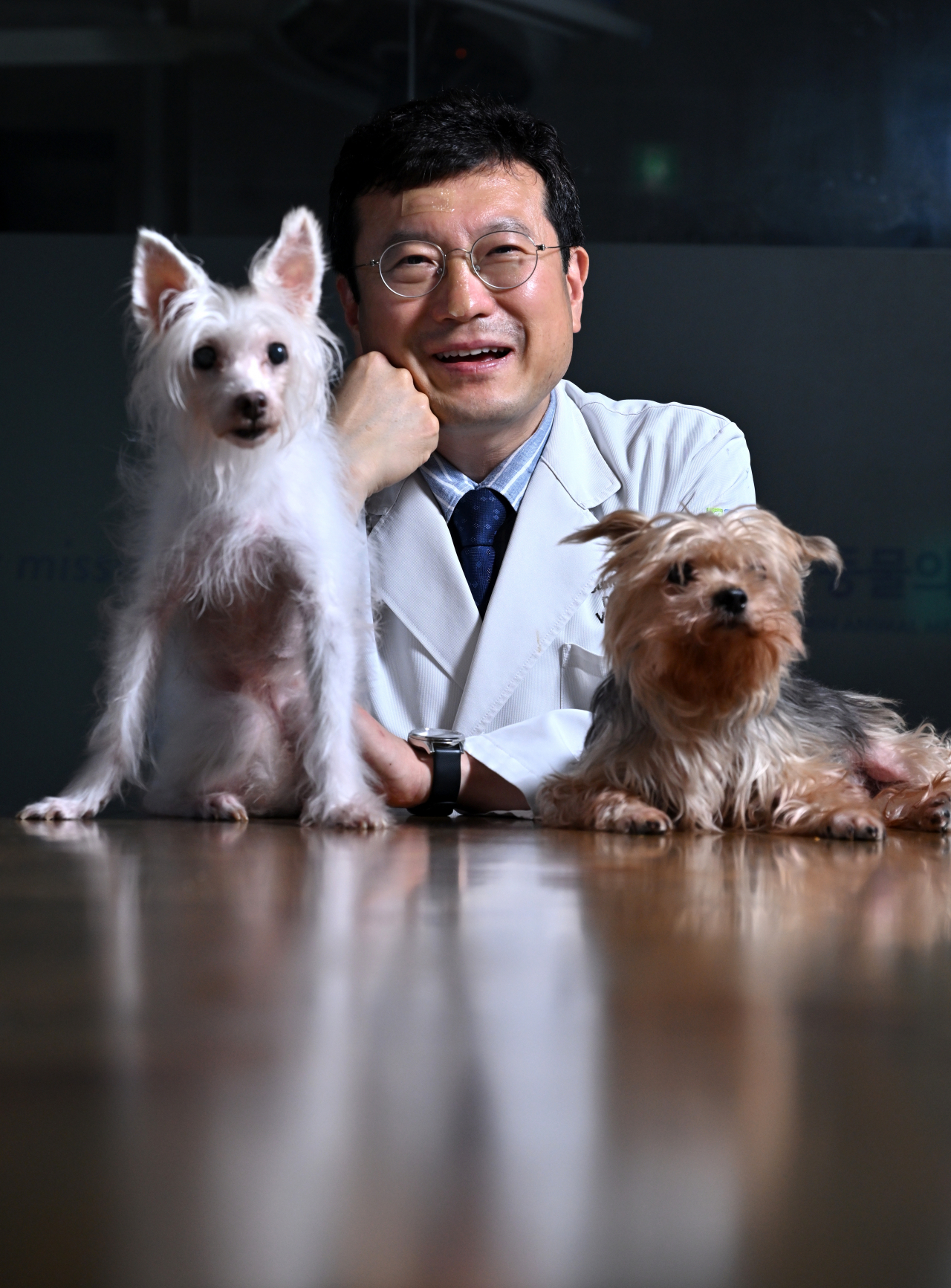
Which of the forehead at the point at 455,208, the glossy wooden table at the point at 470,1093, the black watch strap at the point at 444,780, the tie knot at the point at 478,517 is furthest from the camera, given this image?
the tie knot at the point at 478,517

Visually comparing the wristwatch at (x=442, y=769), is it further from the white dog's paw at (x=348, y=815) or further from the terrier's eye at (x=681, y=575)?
the terrier's eye at (x=681, y=575)

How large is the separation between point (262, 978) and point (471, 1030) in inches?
5.7

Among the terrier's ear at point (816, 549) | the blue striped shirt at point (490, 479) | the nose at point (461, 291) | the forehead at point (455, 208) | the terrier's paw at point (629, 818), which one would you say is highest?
the forehead at point (455, 208)

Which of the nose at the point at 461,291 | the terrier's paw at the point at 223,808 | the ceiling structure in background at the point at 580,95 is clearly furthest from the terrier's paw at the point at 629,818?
the ceiling structure in background at the point at 580,95

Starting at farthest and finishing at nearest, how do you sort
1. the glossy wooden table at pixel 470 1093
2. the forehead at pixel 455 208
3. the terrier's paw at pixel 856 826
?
the forehead at pixel 455 208 < the terrier's paw at pixel 856 826 < the glossy wooden table at pixel 470 1093

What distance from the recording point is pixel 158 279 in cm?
132

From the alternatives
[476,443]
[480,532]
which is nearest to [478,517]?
[480,532]

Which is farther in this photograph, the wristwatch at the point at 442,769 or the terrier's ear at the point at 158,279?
the wristwatch at the point at 442,769

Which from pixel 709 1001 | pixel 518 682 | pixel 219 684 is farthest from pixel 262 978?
pixel 518 682

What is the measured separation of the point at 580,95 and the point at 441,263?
2.76 m

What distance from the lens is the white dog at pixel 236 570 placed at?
1.30 meters

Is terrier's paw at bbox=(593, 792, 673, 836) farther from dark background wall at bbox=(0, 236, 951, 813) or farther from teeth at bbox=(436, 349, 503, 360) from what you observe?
dark background wall at bbox=(0, 236, 951, 813)

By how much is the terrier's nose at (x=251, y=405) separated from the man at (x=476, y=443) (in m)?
0.55

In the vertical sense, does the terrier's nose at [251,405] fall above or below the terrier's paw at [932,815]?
above
